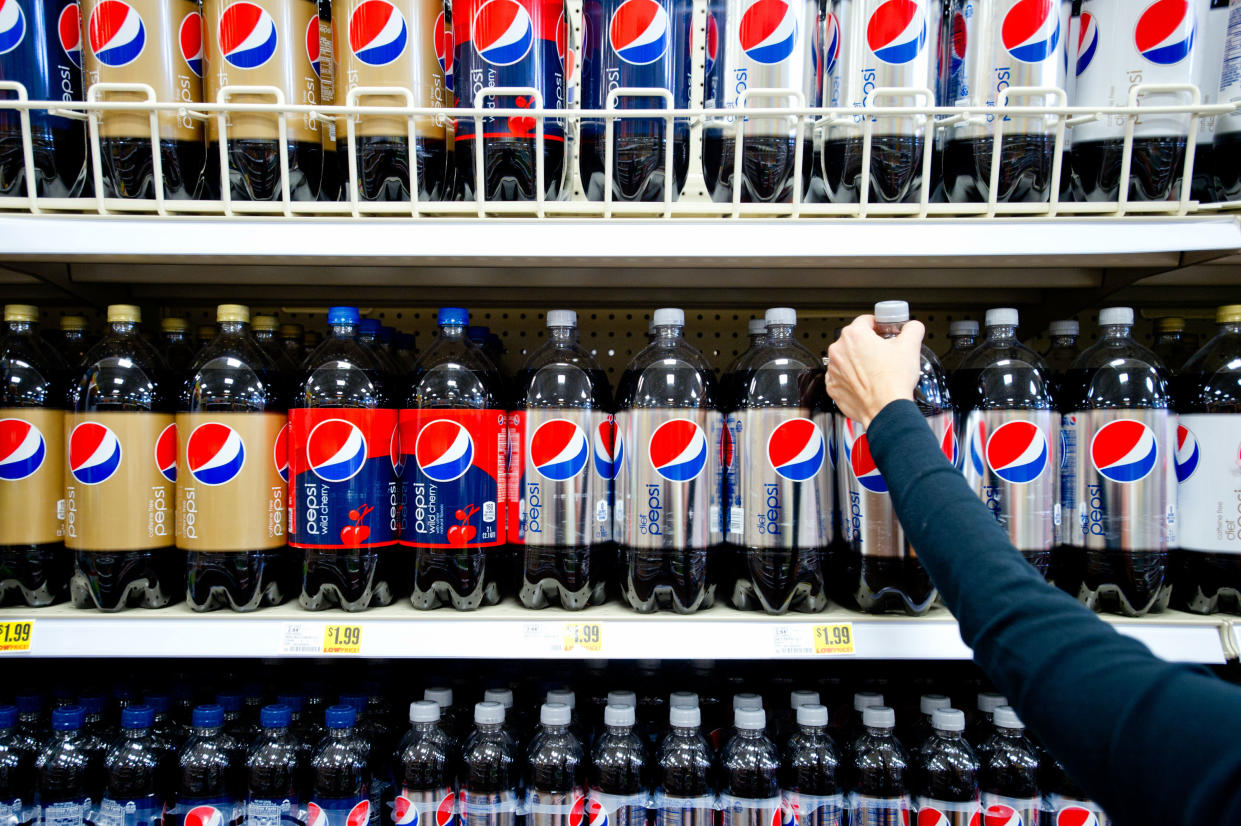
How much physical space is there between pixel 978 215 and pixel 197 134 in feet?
4.23

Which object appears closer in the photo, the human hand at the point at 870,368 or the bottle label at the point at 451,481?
the human hand at the point at 870,368

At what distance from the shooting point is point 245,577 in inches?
44.4

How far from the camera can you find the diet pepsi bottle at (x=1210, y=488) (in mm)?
1094

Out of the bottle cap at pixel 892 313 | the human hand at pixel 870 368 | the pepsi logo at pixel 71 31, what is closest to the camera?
the human hand at pixel 870 368

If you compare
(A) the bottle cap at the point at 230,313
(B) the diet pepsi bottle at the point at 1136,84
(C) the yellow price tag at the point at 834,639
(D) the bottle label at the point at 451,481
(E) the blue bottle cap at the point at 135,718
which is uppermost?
(B) the diet pepsi bottle at the point at 1136,84

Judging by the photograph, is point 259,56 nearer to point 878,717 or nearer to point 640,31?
point 640,31

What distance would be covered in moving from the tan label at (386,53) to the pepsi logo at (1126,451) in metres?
1.21

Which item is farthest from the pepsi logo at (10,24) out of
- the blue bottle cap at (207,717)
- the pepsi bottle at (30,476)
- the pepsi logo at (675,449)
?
the pepsi logo at (675,449)

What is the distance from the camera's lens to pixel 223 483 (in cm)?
111

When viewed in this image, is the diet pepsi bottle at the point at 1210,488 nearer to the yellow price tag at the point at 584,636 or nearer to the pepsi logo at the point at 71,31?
the yellow price tag at the point at 584,636

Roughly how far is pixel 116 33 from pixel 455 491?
Result: 0.91 m

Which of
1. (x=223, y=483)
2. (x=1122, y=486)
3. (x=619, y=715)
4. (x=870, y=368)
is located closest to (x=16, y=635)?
(x=223, y=483)

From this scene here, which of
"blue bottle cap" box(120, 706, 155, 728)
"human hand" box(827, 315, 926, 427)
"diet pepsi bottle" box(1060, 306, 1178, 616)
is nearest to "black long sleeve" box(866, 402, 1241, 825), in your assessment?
"human hand" box(827, 315, 926, 427)

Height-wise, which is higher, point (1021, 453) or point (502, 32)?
point (502, 32)
